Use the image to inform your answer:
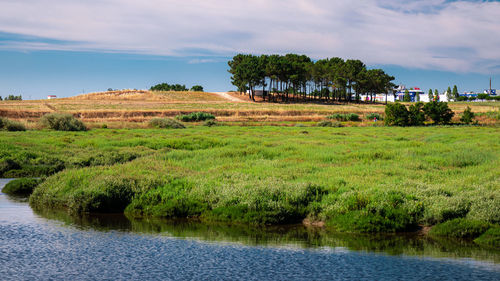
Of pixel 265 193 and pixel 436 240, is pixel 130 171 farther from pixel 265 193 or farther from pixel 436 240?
pixel 436 240

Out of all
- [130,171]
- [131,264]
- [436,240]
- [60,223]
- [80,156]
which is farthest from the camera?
[80,156]

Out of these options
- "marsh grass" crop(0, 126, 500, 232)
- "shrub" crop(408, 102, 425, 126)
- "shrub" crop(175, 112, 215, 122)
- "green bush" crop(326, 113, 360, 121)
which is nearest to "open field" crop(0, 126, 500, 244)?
"marsh grass" crop(0, 126, 500, 232)

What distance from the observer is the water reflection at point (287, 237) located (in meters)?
16.6

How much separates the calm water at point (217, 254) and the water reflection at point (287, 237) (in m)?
0.04

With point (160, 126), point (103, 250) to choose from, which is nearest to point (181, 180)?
point (103, 250)

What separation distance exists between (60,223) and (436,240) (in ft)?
50.4

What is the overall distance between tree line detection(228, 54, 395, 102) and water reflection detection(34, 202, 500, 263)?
138082 millimetres

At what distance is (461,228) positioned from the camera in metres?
17.8

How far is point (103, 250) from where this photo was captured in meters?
16.7

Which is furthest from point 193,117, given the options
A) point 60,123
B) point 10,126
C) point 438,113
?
point 438,113

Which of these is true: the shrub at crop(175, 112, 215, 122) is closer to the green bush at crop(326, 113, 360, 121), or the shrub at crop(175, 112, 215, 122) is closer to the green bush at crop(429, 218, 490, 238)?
the green bush at crop(326, 113, 360, 121)

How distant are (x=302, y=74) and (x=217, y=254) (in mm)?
156049

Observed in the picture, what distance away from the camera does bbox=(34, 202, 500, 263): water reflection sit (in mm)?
16641

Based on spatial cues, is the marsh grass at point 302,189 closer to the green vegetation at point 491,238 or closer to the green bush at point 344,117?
the green vegetation at point 491,238
